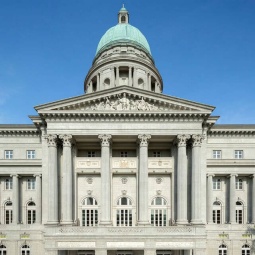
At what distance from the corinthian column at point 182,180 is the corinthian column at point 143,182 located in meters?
4.16

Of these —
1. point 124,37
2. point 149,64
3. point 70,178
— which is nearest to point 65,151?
point 70,178

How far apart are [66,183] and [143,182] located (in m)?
9.80

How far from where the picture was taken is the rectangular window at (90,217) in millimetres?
39938

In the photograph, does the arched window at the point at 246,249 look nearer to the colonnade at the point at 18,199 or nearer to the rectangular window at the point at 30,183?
the colonnade at the point at 18,199

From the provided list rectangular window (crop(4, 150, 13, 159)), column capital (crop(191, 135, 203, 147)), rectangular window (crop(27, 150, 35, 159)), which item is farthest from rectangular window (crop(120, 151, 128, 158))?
rectangular window (crop(4, 150, 13, 159))

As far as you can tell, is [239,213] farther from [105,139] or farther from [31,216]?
[31,216]

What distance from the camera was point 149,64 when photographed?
5841cm

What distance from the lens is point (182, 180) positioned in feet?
122

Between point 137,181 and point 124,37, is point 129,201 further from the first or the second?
point 124,37

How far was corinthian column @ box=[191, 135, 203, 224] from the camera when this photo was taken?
36.3m

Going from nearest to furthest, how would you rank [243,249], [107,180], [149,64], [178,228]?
[178,228] → [107,180] → [243,249] → [149,64]

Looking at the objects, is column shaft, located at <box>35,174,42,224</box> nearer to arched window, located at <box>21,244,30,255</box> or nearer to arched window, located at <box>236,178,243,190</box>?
arched window, located at <box>21,244,30,255</box>

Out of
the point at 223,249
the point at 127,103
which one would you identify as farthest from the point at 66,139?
the point at 223,249

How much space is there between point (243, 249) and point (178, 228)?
1221 centimetres
